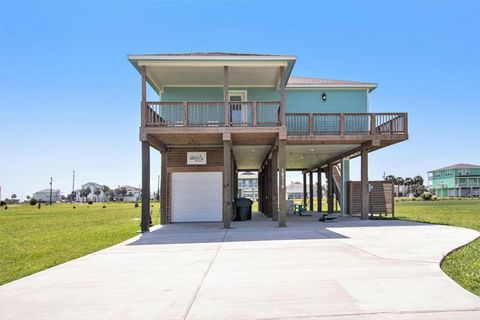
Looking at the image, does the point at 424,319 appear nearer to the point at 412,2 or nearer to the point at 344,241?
the point at 344,241

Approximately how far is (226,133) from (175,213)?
6.30 meters

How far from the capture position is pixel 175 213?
19.5 meters

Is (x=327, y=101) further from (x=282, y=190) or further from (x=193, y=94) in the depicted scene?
(x=282, y=190)

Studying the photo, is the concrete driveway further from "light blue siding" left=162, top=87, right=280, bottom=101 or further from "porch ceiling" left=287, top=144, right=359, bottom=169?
"light blue siding" left=162, top=87, right=280, bottom=101

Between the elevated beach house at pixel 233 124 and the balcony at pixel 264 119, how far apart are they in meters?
0.04

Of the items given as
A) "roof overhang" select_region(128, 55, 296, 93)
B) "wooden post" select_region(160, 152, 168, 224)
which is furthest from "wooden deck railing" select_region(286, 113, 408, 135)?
"wooden post" select_region(160, 152, 168, 224)

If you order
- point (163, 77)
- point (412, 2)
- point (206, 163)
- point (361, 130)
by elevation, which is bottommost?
point (206, 163)

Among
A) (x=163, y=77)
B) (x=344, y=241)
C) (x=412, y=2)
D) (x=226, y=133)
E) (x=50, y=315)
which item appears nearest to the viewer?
(x=50, y=315)

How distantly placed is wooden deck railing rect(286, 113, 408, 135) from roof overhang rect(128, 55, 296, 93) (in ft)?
7.00

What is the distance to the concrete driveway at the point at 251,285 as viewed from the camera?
4.57m

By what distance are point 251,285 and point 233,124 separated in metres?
10.5

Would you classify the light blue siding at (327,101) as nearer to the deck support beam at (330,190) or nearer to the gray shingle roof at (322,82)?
the gray shingle roof at (322,82)

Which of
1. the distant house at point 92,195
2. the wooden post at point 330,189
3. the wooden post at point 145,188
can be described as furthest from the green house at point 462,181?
the distant house at point 92,195

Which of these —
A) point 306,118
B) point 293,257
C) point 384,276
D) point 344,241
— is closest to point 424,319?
point 384,276
